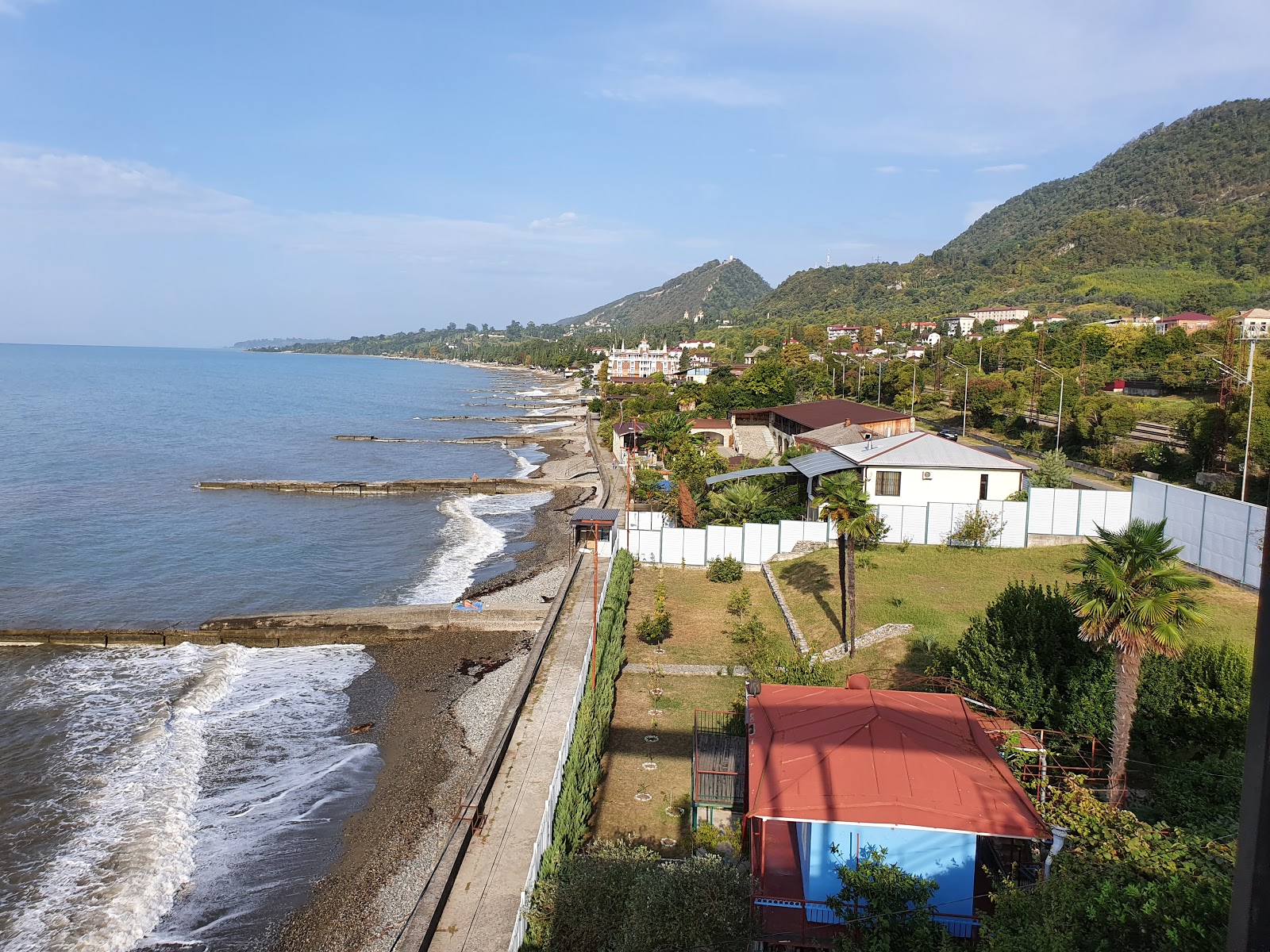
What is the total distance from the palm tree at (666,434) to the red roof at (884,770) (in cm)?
3927

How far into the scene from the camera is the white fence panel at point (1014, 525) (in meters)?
29.7

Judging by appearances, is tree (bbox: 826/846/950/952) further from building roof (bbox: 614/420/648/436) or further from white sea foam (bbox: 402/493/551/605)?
building roof (bbox: 614/420/648/436)

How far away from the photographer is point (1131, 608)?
11977 millimetres

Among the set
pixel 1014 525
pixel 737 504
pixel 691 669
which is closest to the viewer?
pixel 691 669

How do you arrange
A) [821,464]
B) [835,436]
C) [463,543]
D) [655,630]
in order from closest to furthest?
1. [655,630]
2. [821,464]
3. [463,543]
4. [835,436]

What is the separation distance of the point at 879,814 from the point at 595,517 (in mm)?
23742

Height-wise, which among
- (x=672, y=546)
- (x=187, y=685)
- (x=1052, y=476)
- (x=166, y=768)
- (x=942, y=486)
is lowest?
(x=166, y=768)

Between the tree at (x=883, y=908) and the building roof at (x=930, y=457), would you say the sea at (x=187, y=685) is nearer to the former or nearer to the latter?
the tree at (x=883, y=908)

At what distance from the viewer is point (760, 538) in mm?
31797

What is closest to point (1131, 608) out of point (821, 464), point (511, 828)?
point (511, 828)

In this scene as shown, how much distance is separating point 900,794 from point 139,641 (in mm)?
26035

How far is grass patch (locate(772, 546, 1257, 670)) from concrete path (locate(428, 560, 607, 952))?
7.71m

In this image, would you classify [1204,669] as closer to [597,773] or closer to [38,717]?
[597,773]

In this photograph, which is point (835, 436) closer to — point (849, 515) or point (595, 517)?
point (595, 517)
